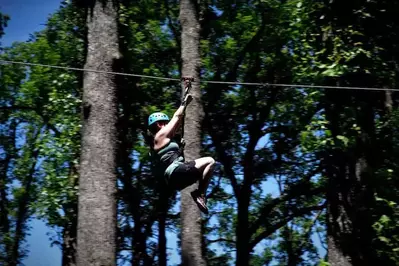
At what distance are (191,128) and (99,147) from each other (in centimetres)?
134

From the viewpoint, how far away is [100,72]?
6812mm

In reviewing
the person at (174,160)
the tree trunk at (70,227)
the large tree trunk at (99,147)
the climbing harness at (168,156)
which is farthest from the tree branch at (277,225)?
the climbing harness at (168,156)

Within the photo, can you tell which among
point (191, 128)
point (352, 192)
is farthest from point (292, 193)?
point (191, 128)

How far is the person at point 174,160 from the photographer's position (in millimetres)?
5758

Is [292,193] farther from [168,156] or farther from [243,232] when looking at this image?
[168,156]

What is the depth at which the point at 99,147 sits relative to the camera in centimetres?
655

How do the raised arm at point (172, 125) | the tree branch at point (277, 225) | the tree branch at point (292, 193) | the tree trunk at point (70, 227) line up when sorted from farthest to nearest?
the tree branch at point (292, 193)
the tree branch at point (277, 225)
the tree trunk at point (70, 227)
the raised arm at point (172, 125)

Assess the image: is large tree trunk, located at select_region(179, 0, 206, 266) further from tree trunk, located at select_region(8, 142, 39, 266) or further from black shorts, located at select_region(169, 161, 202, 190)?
tree trunk, located at select_region(8, 142, 39, 266)

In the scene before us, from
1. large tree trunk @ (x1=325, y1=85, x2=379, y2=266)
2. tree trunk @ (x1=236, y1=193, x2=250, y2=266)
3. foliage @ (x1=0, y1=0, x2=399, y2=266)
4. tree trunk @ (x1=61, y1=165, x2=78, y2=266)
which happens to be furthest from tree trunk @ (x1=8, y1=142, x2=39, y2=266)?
large tree trunk @ (x1=325, y1=85, x2=379, y2=266)

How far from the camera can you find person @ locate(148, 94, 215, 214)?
576cm

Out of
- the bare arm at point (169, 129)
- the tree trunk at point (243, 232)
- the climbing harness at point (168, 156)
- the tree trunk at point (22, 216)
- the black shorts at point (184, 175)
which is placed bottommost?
the black shorts at point (184, 175)

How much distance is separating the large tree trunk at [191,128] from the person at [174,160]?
935 millimetres

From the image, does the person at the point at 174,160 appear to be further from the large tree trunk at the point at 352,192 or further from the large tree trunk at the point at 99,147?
the large tree trunk at the point at 352,192

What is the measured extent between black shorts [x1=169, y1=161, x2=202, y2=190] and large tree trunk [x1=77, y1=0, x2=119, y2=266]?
1029 millimetres
